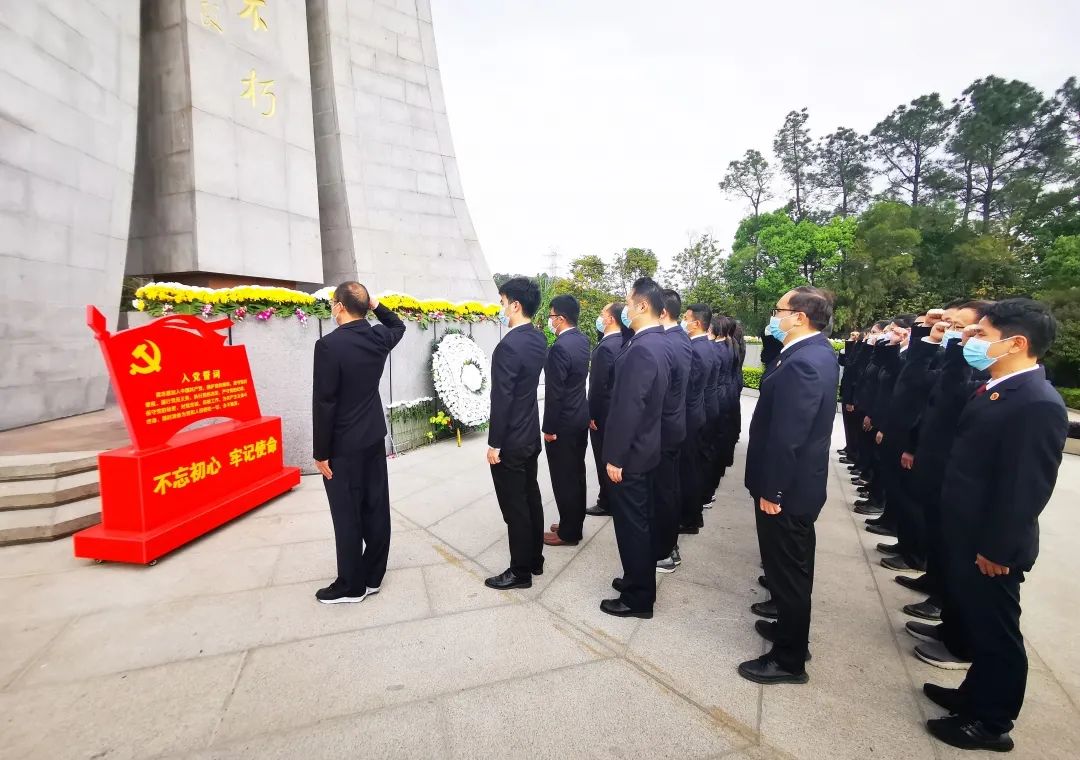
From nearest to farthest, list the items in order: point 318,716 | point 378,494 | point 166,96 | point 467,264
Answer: point 318,716
point 378,494
point 166,96
point 467,264

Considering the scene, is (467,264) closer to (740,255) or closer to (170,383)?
(170,383)

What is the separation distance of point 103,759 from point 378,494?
1.54 metres

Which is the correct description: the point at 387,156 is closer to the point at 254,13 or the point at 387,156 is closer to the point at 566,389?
the point at 254,13

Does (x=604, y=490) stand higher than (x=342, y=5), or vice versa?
(x=342, y=5)

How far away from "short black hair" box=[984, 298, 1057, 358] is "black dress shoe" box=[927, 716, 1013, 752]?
4.94 feet

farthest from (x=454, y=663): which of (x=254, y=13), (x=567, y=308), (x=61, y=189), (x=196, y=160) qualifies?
(x=254, y=13)

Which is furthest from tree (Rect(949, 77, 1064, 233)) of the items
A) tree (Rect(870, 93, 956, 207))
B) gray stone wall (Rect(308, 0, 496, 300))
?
gray stone wall (Rect(308, 0, 496, 300))

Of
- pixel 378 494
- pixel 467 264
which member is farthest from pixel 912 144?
pixel 378 494

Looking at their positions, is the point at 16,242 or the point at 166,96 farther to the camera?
the point at 166,96

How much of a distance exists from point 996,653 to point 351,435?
312 cm

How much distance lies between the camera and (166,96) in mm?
6430

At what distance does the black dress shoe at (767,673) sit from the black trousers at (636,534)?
24.3 inches

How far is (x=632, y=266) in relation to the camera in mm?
31578

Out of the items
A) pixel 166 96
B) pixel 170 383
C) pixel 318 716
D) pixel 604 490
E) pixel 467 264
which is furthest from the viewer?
pixel 467 264
